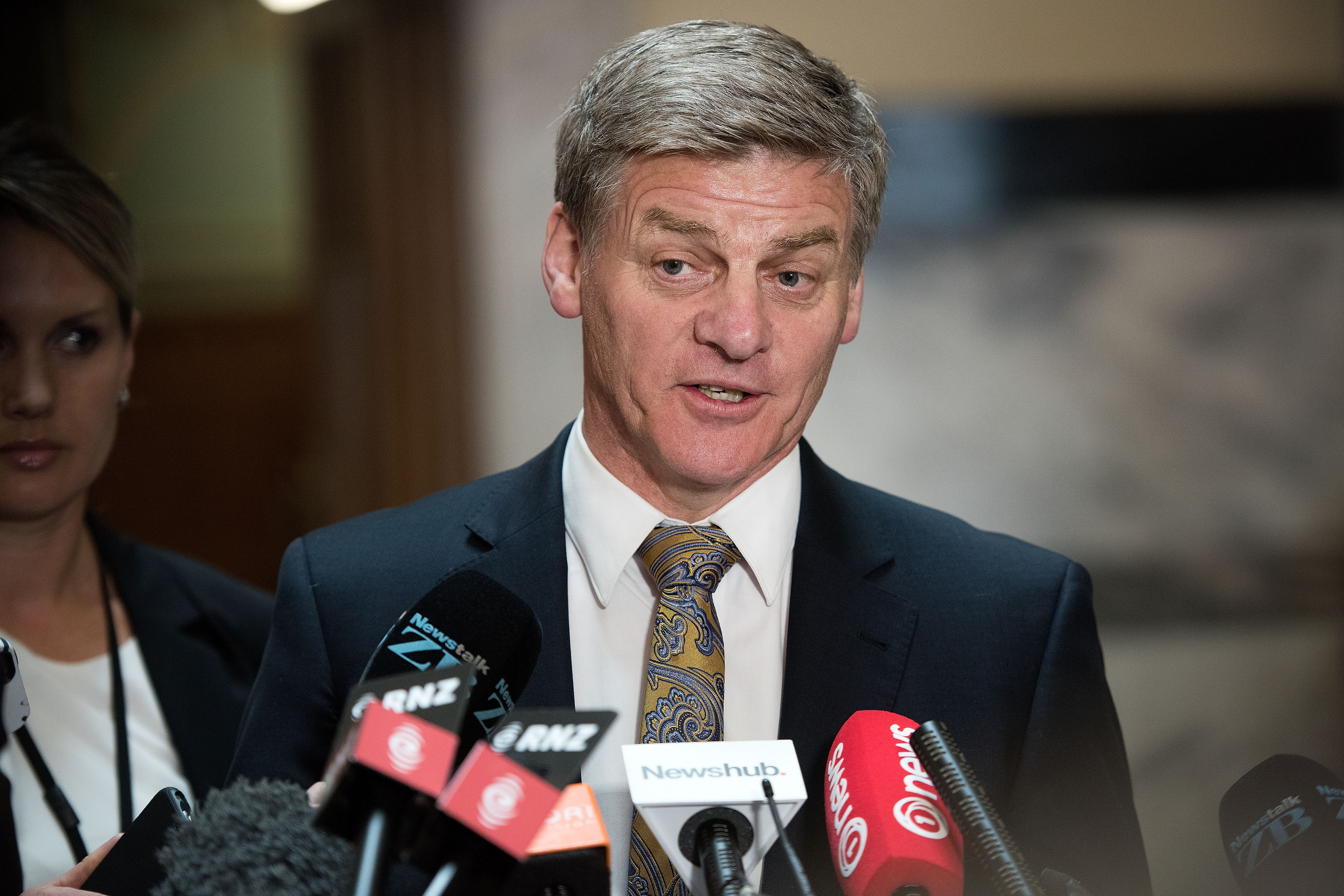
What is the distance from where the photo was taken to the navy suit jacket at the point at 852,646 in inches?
50.3

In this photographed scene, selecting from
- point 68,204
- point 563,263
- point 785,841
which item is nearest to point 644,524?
point 563,263

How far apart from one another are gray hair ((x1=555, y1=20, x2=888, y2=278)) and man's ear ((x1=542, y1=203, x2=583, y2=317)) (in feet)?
0.08

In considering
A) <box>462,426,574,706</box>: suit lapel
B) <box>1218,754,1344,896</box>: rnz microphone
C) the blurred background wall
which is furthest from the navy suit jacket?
the blurred background wall

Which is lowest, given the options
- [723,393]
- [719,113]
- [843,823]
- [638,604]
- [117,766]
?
[117,766]

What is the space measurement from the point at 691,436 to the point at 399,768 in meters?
0.66

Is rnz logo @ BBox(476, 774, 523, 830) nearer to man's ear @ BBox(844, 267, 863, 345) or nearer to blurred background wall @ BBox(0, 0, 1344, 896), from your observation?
man's ear @ BBox(844, 267, 863, 345)

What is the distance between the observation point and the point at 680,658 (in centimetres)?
124

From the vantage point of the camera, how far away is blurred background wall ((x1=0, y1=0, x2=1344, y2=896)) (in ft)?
10.3

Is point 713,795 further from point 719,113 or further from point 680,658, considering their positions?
point 719,113

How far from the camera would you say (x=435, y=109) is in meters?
3.13

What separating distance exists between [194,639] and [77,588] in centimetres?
17

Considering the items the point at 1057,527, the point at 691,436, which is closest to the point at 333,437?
the point at 1057,527

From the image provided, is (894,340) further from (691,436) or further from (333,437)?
(691,436)

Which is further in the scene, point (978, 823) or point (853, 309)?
point (853, 309)
